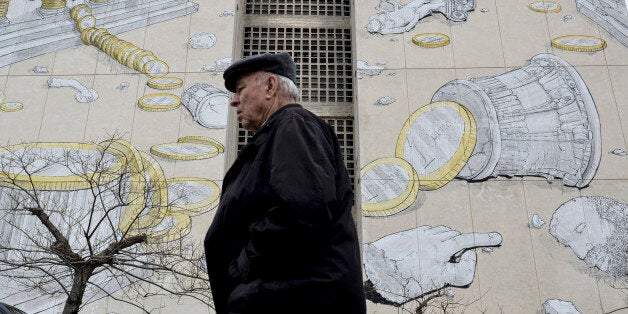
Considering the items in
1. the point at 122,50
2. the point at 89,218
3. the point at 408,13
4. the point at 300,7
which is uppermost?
the point at 300,7

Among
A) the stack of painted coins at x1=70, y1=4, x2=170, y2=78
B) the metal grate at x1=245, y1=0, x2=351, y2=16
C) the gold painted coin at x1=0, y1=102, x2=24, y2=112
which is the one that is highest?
the metal grate at x1=245, y1=0, x2=351, y2=16

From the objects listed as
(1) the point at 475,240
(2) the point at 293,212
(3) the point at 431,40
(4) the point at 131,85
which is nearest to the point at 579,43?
(3) the point at 431,40

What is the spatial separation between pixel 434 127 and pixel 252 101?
12.5 meters

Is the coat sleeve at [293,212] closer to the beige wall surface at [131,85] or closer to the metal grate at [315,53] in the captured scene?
the beige wall surface at [131,85]

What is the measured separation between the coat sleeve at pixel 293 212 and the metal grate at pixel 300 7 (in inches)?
601

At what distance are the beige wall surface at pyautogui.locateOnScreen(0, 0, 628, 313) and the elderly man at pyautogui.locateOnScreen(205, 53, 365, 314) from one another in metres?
10.9

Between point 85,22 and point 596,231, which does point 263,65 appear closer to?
point 596,231

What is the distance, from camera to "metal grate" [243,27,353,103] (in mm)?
15672

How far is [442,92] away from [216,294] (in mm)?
13327

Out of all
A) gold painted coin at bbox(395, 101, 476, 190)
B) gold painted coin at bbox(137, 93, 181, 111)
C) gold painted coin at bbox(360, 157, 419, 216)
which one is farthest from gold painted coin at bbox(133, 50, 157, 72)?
gold painted coin at bbox(395, 101, 476, 190)

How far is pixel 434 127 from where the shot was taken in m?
14.3

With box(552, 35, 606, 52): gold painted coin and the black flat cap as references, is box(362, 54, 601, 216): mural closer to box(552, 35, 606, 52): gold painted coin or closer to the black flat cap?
box(552, 35, 606, 52): gold painted coin

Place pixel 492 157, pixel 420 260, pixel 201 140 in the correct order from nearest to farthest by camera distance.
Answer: pixel 420 260
pixel 492 157
pixel 201 140

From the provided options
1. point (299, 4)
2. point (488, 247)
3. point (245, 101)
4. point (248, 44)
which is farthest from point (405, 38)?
point (245, 101)
